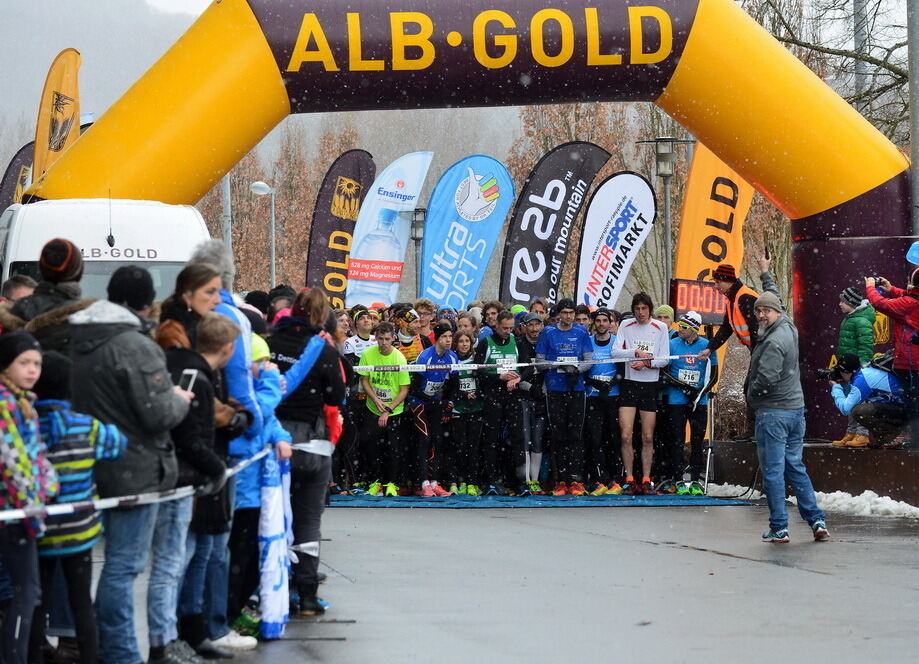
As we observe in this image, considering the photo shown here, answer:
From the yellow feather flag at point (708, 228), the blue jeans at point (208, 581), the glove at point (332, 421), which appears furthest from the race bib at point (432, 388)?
the blue jeans at point (208, 581)

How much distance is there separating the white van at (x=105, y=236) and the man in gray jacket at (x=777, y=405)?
14.8 feet

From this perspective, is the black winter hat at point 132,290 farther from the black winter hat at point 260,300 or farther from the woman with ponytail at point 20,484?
the black winter hat at point 260,300

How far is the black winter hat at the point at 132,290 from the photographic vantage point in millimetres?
6453

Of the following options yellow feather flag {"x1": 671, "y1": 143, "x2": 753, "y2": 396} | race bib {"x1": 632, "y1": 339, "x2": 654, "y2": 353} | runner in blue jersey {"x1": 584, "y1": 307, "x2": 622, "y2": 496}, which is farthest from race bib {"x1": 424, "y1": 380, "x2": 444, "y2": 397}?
yellow feather flag {"x1": 671, "y1": 143, "x2": 753, "y2": 396}

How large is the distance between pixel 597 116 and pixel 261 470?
49.0 metres

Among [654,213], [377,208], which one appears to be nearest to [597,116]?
[377,208]

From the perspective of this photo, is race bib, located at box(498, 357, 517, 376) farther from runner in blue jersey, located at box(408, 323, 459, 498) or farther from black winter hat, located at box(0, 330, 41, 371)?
black winter hat, located at box(0, 330, 41, 371)

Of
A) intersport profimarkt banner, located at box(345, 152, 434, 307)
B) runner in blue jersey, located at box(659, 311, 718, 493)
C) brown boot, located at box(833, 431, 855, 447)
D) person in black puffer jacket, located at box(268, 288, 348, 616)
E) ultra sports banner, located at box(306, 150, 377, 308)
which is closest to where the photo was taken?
person in black puffer jacket, located at box(268, 288, 348, 616)

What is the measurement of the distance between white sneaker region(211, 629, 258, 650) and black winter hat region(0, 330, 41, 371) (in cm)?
186

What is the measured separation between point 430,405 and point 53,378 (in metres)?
9.64

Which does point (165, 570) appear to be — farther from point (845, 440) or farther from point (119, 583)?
point (845, 440)

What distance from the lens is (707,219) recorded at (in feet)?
56.7

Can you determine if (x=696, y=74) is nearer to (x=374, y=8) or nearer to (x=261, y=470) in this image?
(x=374, y=8)

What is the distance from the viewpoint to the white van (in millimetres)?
12062
